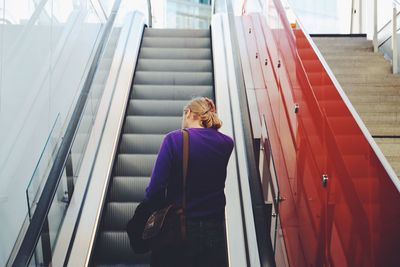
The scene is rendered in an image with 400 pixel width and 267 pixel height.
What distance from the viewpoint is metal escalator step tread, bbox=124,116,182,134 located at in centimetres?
597

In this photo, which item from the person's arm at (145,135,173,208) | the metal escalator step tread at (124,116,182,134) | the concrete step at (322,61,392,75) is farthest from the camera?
the concrete step at (322,61,392,75)

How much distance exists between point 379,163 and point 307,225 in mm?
842

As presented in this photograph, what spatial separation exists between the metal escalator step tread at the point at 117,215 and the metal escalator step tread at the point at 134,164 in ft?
1.93

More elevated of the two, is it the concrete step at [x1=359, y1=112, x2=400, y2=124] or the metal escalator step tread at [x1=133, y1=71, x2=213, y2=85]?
the metal escalator step tread at [x1=133, y1=71, x2=213, y2=85]

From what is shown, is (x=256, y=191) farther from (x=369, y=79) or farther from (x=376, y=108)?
(x=369, y=79)

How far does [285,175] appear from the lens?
410 centimetres

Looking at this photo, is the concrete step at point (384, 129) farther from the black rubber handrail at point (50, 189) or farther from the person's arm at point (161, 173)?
the person's arm at point (161, 173)

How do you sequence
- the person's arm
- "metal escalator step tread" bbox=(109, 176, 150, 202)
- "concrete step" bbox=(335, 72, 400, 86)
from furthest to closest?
"concrete step" bbox=(335, 72, 400, 86), "metal escalator step tread" bbox=(109, 176, 150, 202), the person's arm

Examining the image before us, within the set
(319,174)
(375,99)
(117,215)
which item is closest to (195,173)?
(319,174)

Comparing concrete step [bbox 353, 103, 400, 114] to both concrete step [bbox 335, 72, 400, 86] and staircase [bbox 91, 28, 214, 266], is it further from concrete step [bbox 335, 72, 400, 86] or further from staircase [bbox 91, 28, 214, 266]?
staircase [bbox 91, 28, 214, 266]

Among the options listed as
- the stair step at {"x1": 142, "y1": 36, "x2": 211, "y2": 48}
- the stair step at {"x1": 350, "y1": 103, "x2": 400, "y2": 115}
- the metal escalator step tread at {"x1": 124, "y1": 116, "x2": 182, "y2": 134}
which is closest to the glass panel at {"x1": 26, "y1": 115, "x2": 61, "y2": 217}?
the metal escalator step tread at {"x1": 124, "y1": 116, "x2": 182, "y2": 134}

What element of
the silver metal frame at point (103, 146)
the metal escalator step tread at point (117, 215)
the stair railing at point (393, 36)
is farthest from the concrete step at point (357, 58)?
the metal escalator step tread at point (117, 215)

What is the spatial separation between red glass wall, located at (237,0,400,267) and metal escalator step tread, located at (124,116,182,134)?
3.56 feet

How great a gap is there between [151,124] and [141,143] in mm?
439
